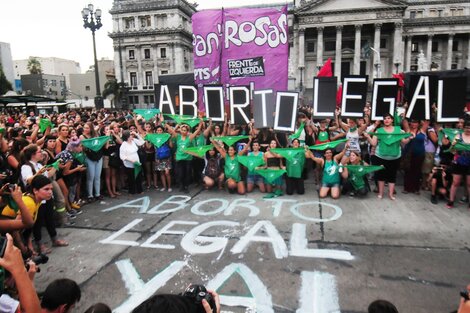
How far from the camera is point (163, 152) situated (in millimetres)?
8445

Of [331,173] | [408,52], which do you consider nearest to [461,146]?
[331,173]

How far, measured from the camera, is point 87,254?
196 inches

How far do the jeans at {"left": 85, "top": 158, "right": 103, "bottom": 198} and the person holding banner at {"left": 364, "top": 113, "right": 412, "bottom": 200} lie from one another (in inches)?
254

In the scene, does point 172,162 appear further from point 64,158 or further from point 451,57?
point 451,57

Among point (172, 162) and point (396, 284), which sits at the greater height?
point (172, 162)

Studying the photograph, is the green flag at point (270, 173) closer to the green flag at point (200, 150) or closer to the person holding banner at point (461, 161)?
the green flag at point (200, 150)

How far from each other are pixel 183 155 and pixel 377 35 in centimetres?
5576

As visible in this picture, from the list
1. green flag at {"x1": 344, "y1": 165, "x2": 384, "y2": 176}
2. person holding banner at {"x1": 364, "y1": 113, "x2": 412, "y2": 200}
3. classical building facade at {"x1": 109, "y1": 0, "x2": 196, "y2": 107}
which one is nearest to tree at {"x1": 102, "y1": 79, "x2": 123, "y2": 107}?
classical building facade at {"x1": 109, "y1": 0, "x2": 196, "y2": 107}

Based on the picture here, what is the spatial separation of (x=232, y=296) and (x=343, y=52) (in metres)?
60.4

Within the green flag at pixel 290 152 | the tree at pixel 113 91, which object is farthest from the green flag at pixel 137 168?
the tree at pixel 113 91

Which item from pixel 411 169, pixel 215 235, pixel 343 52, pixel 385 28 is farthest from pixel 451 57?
pixel 215 235

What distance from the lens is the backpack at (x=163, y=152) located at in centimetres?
845

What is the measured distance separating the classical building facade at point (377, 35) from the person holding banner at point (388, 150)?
4772 centimetres

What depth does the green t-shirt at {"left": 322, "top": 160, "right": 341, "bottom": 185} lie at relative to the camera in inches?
290
